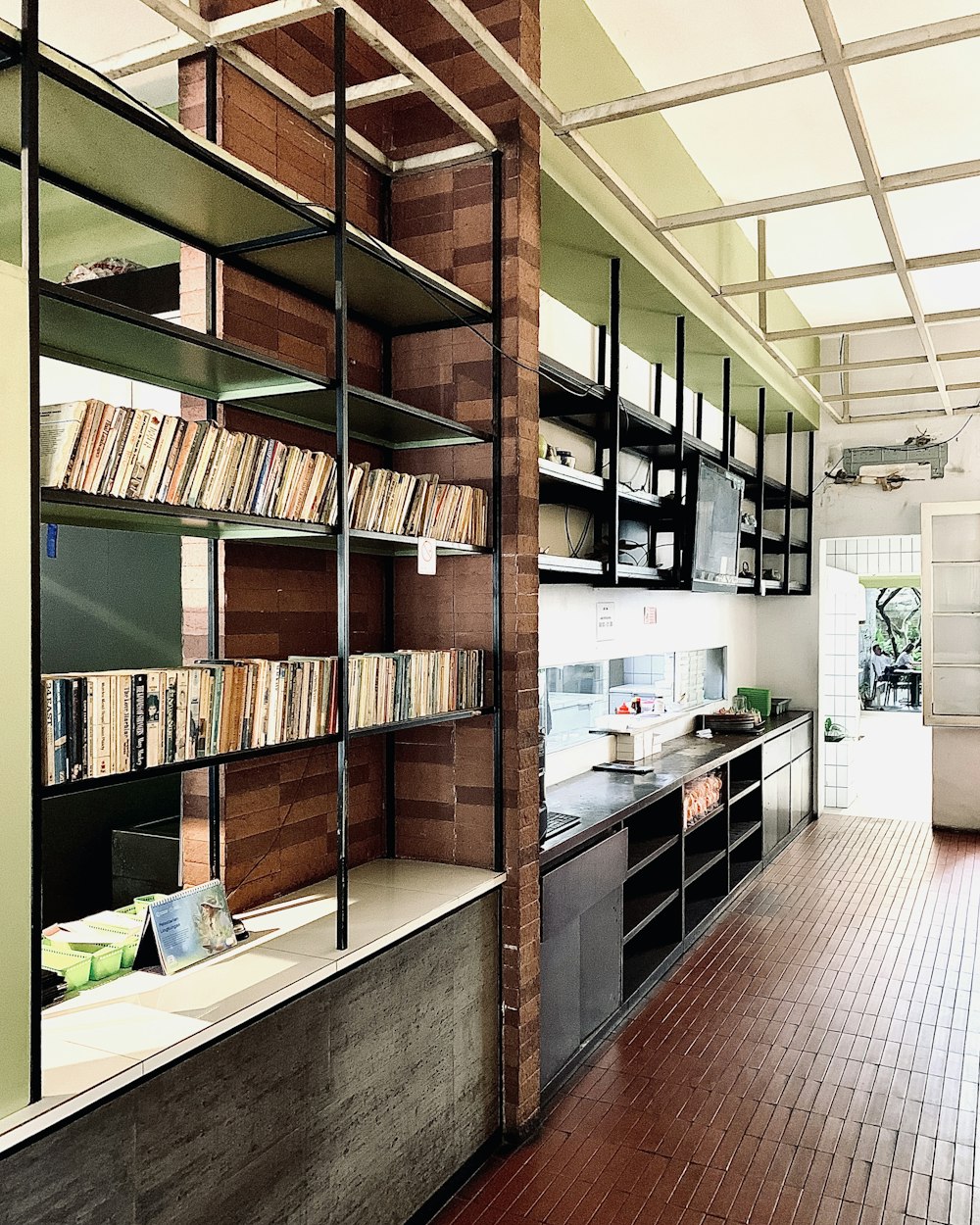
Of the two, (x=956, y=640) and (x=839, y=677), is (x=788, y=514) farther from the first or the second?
(x=839, y=677)

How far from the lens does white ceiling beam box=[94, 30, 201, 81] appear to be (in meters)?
2.52

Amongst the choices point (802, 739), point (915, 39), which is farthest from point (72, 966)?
point (802, 739)

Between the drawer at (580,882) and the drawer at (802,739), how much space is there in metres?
3.72

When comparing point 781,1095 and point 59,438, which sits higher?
point 59,438

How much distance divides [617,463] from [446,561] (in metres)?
1.46

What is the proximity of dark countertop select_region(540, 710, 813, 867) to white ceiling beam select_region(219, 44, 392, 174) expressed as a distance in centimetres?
243

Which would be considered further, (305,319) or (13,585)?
(305,319)

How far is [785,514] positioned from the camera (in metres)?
7.51

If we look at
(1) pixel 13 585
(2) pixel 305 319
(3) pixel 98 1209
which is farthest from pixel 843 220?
(3) pixel 98 1209

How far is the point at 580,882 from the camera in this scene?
3.74 metres

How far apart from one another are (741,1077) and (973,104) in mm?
4270

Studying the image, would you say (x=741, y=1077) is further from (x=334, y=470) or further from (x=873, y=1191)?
(x=334, y=470)

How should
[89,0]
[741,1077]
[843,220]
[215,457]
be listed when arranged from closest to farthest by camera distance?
[215,457]
[89,0]
[741,1077]
[843,220]

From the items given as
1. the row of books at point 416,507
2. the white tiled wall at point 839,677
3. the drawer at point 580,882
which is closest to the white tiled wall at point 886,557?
the white tiled wall at point 839,677
